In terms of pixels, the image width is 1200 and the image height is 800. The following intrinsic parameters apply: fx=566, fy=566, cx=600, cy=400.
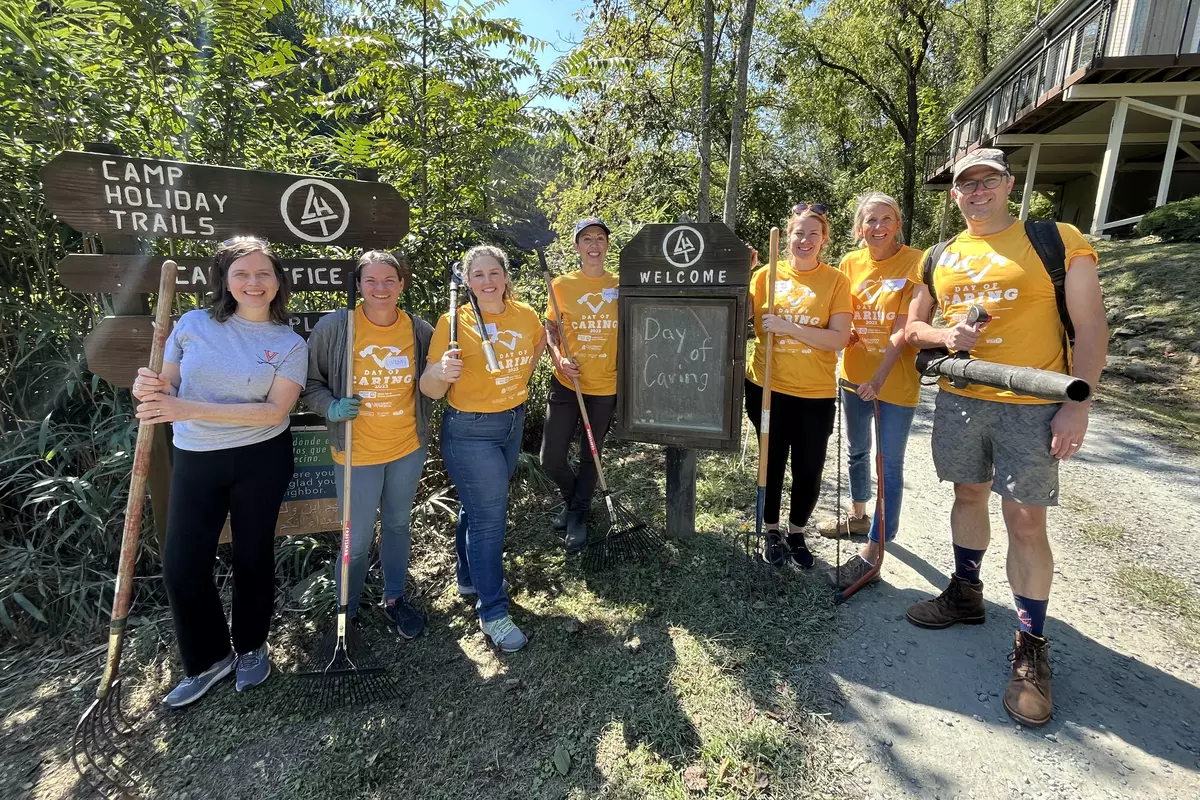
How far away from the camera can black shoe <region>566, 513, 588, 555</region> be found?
3.96 metres

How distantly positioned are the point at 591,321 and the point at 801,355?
132cm

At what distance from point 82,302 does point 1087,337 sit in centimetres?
582

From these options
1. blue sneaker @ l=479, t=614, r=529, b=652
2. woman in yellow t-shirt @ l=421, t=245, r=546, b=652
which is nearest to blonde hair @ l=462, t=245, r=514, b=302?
woman in yellow t-shirt @ l=421, t=245, r=546, b=652

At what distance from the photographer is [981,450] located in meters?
2.63

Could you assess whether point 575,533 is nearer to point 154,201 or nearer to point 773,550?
point 773,550

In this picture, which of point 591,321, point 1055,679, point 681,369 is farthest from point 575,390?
point 1055,679

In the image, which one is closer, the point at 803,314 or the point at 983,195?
the point at 983,195

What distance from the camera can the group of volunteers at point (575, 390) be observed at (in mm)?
2416

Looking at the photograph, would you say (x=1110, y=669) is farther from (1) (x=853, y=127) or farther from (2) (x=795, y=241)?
(1) (x=853, y=127)

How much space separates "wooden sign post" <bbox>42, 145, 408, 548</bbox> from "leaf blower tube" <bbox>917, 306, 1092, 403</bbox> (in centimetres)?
277

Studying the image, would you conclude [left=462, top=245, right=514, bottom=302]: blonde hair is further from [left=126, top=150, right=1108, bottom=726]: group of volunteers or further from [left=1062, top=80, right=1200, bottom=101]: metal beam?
[left=1062, top=80, right=1200, bottom=101]: metal beam

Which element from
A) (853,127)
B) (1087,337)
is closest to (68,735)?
(1087,337)

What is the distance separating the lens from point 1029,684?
2.46m

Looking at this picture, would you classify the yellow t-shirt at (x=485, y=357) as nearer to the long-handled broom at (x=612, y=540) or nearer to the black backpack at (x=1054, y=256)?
the long-handled broom at (x=612, y=540)
